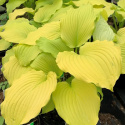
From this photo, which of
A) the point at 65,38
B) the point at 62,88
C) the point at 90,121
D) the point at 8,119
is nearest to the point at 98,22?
the point at 65,38

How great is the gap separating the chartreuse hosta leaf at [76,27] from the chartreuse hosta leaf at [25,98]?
0.28 meters

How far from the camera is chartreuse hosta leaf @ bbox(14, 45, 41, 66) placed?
41.9 inches

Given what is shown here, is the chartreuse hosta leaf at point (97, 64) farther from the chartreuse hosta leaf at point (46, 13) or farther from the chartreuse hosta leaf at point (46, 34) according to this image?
the chartreuse hosta leaf at point (46, 13)

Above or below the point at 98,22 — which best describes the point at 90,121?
below

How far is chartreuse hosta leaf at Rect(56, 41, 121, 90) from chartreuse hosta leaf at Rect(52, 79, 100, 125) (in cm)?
14

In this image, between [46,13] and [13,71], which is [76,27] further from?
[46,13]

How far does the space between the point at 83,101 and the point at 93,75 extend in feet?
0.55

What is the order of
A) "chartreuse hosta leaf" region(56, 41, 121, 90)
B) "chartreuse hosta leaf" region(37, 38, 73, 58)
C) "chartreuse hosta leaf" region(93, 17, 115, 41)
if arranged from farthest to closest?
"chartreuse hosta leaf" region(93, 17, 115, 41)
"chartreuse hosta leaf" region(37, 38, 73, 58)
"chartreuse hosta leaf" region(56, 41, 121, 90)

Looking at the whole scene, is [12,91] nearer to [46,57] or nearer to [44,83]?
[44,83]

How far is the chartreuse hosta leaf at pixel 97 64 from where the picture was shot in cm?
72

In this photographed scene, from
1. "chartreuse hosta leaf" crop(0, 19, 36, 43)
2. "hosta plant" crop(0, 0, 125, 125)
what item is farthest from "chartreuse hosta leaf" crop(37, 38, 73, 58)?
"chartreuse hosta leaf" crop(0, 19, 36, 43)

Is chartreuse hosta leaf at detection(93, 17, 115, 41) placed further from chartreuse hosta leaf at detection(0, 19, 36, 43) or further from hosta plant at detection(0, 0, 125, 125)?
chartreuse hosta leaf at detection(0, 19, 36, 43)

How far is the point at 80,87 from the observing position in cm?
90

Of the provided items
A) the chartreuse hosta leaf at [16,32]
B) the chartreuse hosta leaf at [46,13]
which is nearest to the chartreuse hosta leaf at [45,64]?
the chartreuse hosta leaf at [16,32]
